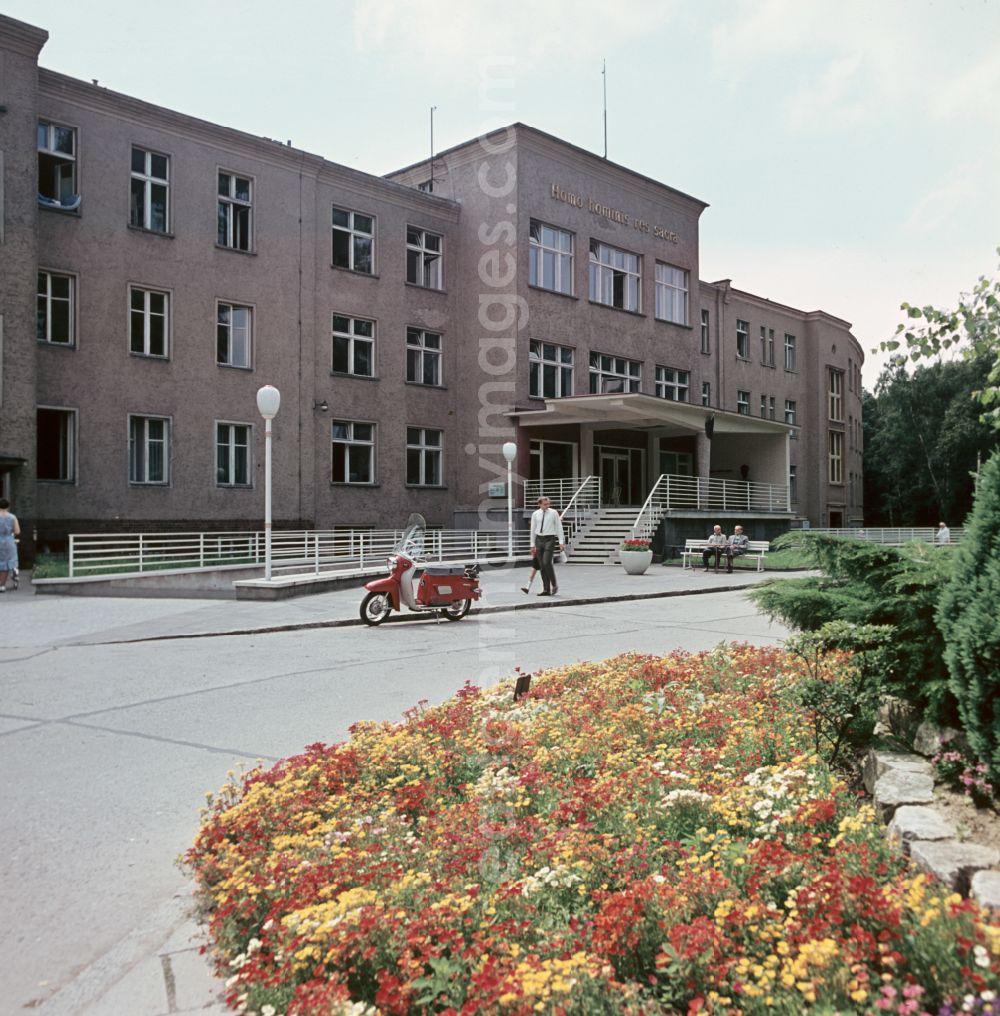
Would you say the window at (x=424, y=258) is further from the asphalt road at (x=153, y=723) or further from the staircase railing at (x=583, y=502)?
the asphalt road at (x=153, y=723)

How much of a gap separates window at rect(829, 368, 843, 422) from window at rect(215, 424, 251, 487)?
125 ft

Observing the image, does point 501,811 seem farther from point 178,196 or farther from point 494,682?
point 178,196

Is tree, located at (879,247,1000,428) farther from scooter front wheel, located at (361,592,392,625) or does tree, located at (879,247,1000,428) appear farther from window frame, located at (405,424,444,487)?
window frame, located at (405,424,444,487)

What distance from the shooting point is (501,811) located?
4219 millimetres

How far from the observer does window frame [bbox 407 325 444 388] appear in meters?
32.0

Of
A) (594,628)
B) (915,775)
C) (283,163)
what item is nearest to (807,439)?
(283,163)

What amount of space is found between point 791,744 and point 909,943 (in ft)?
7.76

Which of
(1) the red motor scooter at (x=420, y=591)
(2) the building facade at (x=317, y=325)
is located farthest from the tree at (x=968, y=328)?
(2) the building facade at (x=317, y=325)

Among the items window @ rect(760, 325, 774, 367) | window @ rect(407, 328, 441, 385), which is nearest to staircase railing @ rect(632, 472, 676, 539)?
window @ rect(407, 328, 441, 385)

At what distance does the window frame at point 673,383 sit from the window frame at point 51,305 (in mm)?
22619

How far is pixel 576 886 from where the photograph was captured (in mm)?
3461

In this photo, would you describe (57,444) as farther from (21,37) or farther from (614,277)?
(614,277)

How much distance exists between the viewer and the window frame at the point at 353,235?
29797 millimetres

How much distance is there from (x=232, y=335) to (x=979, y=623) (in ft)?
85.9
